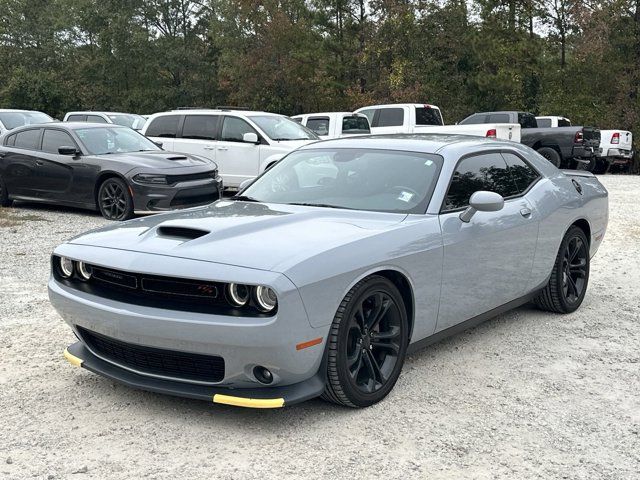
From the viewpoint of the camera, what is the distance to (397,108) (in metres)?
18.8

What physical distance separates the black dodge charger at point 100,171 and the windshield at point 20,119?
4715 mm

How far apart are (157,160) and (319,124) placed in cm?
741

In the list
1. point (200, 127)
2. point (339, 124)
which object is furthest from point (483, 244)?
point (339, 124)

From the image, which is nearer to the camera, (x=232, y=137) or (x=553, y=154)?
(x=232, y=137)

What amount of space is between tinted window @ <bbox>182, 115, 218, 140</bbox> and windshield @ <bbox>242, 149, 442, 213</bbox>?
874cm

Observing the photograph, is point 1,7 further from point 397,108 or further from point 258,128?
point 258,128

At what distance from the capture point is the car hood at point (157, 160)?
10334 millimetres

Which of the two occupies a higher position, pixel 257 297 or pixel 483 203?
pixel 483 203

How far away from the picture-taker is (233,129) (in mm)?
13398

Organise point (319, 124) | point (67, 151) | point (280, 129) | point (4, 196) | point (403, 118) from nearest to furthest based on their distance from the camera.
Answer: point (67, 151) < point (4, 196) < point (280, 129) < point (319, 124) < point (403, 118)

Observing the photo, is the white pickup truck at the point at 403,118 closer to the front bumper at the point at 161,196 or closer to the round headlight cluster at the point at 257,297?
the front bumper at the point at 161,196

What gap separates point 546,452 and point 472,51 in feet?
106

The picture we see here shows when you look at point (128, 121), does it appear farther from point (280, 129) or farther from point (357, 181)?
point (357, 181)

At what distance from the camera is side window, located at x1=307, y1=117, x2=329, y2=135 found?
17062 millimetres
